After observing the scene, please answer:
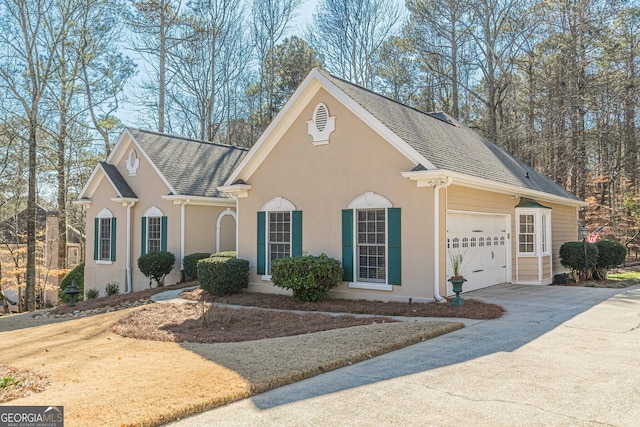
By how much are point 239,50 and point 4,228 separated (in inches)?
672

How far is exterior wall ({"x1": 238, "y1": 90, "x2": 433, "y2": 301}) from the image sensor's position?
36.4ft

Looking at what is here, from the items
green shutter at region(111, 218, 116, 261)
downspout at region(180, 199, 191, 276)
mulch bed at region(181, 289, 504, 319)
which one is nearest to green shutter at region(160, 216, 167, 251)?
downspout at region(180, 199, 191, 276)

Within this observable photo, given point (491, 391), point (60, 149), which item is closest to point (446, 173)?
point (491, 391)

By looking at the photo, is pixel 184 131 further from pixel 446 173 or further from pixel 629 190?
pixel 629 190

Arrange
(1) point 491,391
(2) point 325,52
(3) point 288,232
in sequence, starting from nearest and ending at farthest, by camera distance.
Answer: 1. (1) point 491,391
2. (3) point 288,232
3. (2) point 325,52

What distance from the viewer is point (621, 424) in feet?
13.5

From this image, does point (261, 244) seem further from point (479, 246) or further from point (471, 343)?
point (471, 343)

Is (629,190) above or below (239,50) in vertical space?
below

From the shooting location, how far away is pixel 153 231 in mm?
18250

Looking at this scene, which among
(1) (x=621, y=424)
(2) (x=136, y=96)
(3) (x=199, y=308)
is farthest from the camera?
(2) (x=136, y=96)

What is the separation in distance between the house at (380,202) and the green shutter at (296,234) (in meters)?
0.03

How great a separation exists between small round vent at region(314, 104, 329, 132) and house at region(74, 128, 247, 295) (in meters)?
6.64

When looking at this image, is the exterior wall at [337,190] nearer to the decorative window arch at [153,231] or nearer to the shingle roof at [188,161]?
the shingle roof at [188,161]

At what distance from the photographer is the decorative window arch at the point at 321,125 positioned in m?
12.6
